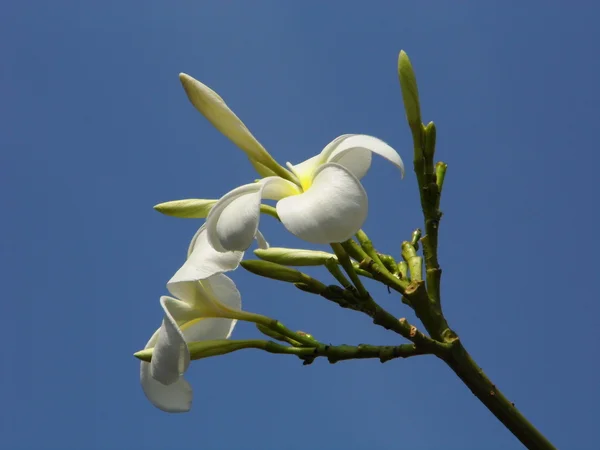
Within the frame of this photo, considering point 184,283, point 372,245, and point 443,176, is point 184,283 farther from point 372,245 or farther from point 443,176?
point 443,176

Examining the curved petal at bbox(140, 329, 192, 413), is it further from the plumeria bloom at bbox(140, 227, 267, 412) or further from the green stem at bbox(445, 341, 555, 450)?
the green stem at bbox(445, 341, 555, 450)

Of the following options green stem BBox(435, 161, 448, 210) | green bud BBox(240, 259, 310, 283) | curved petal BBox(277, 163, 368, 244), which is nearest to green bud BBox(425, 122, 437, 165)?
green stem BBox(435, 161, 448, 210)

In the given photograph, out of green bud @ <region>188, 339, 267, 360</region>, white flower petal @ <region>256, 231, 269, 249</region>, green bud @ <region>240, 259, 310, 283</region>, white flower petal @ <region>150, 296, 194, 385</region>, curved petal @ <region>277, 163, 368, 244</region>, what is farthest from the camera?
white flower petal @ <region>256, 231, 269, 249</region>

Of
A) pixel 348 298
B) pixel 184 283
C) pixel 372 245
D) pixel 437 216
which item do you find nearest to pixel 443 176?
pixel 437 216

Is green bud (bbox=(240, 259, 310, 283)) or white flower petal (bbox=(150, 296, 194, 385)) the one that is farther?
green bud (bbox=(240, 259, 310, 283))

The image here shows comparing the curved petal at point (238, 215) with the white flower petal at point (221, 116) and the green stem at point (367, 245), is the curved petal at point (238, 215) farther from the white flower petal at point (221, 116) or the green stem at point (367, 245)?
the green stem at point (367, 245)

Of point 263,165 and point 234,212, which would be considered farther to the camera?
point 263,165

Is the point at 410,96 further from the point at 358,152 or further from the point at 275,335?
the point at 275,335

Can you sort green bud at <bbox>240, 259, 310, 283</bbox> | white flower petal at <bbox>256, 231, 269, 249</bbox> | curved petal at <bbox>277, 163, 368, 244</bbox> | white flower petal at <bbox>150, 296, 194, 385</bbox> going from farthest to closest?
white flower petal at <bbox>256, 231, 269, 249</bbox>, green bud at <bbox>240, 259, 310, 283</bbox>, white flower petal at <bbox>150, 296, 194, 385</bbox>, curved petal at <bbox>277, 163, 368, 244</bbox>

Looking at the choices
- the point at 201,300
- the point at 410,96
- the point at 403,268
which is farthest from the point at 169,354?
the point at 410,96
